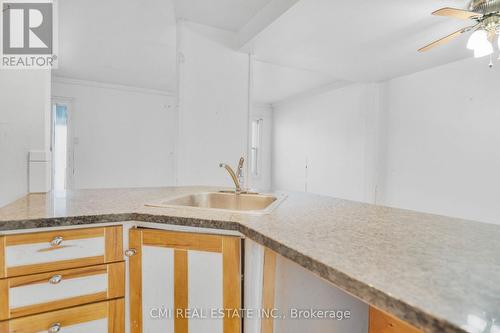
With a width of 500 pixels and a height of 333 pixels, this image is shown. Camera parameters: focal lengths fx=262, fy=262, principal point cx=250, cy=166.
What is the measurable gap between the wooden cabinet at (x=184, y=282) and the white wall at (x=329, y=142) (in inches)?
143

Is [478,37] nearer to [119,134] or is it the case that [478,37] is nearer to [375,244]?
[375,244]

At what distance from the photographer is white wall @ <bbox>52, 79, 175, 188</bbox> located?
4.69m

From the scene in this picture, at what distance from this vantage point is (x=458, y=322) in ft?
1.16

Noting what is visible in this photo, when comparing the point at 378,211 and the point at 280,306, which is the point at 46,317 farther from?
the point at 378,211

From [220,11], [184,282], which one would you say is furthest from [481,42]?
[184,282]

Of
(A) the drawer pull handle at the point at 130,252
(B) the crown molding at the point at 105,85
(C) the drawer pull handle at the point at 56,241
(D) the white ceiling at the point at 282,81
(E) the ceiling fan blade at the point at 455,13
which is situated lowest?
(A) the drawer pull handle at the point at 130,252

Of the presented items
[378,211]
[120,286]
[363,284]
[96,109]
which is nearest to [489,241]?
[378,211]

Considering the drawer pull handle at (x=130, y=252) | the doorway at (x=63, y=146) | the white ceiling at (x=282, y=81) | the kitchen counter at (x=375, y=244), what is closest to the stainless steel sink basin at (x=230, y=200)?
the kitchen counter at (x=375, y=244)

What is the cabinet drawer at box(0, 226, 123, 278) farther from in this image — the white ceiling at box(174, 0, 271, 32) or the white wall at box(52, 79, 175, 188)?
the white wall at box(52, 79, 175, 188)

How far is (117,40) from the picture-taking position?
10.0 feet

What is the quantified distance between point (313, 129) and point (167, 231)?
466 centimetres

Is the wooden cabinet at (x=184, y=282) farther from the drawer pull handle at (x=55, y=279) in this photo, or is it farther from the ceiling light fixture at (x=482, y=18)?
the ceiling light fixture at (x=482, y=18)

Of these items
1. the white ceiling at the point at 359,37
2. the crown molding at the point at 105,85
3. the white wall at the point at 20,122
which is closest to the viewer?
the white wall at the point at 20,122

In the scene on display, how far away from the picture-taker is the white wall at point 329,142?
4.07 metres
